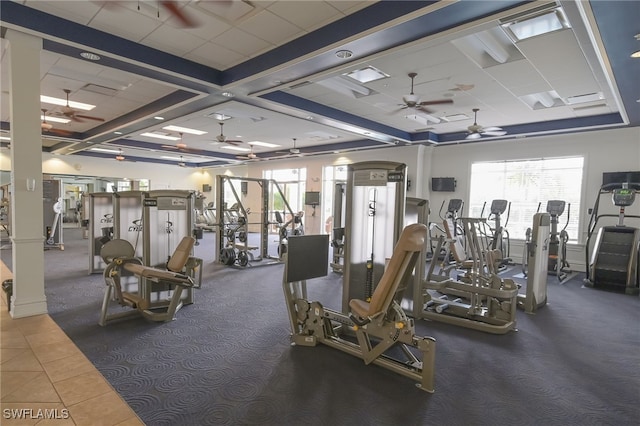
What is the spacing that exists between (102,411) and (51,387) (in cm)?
57

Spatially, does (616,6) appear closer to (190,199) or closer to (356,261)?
(356,261)

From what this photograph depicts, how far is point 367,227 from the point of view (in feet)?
12.1

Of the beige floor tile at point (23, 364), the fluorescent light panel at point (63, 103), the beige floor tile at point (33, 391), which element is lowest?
the beige floor tile at point (23, 364)

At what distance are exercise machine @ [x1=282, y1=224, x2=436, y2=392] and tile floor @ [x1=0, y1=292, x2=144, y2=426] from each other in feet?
5.23

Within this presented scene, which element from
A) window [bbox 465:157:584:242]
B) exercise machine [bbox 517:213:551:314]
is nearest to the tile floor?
exercise machine [bbox 517:213:551:314]

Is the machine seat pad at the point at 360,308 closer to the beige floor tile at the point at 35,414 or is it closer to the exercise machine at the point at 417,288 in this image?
the exercise machine at the point at 417,288

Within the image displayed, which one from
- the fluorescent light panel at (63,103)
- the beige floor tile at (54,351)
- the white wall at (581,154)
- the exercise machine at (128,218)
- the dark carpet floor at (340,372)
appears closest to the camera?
the dark carpet floor at (340,372)

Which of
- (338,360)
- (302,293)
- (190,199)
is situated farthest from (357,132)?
(338,360)

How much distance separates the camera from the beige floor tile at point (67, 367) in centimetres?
266

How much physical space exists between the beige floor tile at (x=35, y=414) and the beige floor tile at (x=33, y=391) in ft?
0.18

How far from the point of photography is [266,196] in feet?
26.0

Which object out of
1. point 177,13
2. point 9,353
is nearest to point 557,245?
point 177,13

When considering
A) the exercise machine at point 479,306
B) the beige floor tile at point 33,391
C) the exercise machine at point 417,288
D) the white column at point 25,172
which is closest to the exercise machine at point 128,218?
the white column at point 25,172

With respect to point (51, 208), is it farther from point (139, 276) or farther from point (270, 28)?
point (270, 28)
